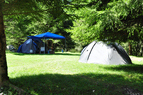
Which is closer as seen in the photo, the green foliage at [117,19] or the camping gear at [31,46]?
the green foliage at [117,19]

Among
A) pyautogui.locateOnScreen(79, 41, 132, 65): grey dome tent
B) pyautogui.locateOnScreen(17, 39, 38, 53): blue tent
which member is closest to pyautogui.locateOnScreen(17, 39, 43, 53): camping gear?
pyautogui.locateOnScreen(17, 39, 38, 53): blue tent

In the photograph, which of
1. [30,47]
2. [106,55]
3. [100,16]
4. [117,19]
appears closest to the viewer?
[117,19]

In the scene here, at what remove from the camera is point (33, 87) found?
13.7ft

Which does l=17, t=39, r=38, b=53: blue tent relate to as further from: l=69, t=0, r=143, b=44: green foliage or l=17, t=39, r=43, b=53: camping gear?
l=69, t=0, r=143, b=44: green foliage

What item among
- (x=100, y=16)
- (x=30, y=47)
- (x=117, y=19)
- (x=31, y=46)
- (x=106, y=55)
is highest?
(x=100, y=16)

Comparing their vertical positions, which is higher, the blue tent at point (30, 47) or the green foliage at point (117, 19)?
the green foliage at point (117, 19)

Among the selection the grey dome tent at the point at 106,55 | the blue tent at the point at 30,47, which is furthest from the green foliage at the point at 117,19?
the blue tent at the point at 30,47

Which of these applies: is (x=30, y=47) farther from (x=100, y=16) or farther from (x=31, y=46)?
(x=100, y=16)

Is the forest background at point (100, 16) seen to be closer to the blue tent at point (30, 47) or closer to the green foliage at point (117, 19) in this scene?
the green foliage at point (117, 19)

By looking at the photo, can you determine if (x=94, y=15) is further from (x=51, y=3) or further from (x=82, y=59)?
(x=82, y=59)

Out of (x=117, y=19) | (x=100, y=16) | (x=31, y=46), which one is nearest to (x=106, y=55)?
(x=117, y=19)

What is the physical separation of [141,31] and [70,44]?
2639 centimetres

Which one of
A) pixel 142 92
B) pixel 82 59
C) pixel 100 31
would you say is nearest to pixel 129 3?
pixel 100 31

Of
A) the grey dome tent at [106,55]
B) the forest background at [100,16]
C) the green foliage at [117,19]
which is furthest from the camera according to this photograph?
the grey dome tent at [106,55]
